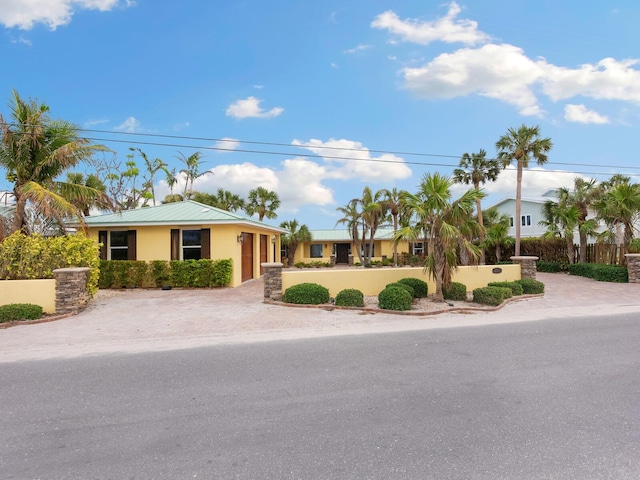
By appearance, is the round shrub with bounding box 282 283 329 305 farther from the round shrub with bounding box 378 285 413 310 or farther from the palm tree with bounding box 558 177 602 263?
the palm tree with bounding box 558 177 602 263

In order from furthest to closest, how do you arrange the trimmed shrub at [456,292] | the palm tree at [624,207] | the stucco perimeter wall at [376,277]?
the palm tree at [624,207] → the stucco perimeter wall at [376,277] → the trimmed shrub at [456,292]

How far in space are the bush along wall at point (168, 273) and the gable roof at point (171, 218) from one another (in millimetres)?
1554

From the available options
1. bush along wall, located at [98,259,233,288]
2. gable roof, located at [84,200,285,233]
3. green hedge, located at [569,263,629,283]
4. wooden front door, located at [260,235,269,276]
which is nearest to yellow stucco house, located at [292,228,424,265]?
wooden front door, located at [260,235,269,276]

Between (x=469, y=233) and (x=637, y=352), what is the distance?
17.4 feet

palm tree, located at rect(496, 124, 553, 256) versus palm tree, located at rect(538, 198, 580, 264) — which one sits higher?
palm tree, located at rect(496, 124, 553, 256)

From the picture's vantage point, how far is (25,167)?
476 inches

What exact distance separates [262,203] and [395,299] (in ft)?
77.4

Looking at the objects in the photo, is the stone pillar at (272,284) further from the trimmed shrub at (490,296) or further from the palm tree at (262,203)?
the palm tree at (262,203)

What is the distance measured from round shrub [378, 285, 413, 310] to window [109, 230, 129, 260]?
37.6 ft

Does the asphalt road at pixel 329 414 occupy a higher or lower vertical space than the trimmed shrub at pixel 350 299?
lower

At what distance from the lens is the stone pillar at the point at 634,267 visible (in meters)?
15.6

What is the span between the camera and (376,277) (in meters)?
12.5

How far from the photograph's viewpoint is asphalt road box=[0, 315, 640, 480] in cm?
290

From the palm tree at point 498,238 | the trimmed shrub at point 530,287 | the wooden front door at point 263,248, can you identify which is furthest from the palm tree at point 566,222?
the wooden front door at point 263,248
